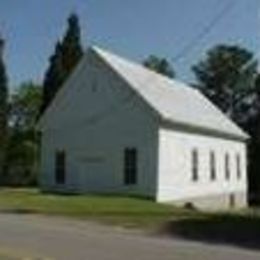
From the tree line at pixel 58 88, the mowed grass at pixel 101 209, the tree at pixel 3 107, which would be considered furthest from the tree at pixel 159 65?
the mowed grass at pixel 101 209

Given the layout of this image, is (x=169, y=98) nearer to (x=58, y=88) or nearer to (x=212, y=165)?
(x=212, y=165)

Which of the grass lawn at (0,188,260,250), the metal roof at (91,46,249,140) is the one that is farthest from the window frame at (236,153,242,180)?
the grass lawn at (0,188,260,250)

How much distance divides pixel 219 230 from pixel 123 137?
16.8 m

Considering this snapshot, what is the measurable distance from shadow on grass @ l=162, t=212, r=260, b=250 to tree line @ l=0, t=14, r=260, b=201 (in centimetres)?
3243

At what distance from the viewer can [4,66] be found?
6347 cm

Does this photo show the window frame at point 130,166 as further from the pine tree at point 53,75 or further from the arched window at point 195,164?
the pine tree at point 53,75

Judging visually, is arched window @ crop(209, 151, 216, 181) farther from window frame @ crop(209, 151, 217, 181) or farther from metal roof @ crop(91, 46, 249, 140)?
metal roof @ crop(91, 46, 249, 140)

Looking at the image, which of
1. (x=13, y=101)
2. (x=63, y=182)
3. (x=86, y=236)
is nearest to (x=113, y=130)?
(x=63, y=182)

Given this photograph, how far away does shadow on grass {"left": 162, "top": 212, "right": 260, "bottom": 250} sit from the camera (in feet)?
77.6

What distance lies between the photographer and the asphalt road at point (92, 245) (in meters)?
17.2

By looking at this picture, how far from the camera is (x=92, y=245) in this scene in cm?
1911

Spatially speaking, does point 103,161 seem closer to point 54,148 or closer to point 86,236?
point 54,148

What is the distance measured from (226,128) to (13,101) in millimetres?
30050

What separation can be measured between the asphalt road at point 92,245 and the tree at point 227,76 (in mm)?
63027
